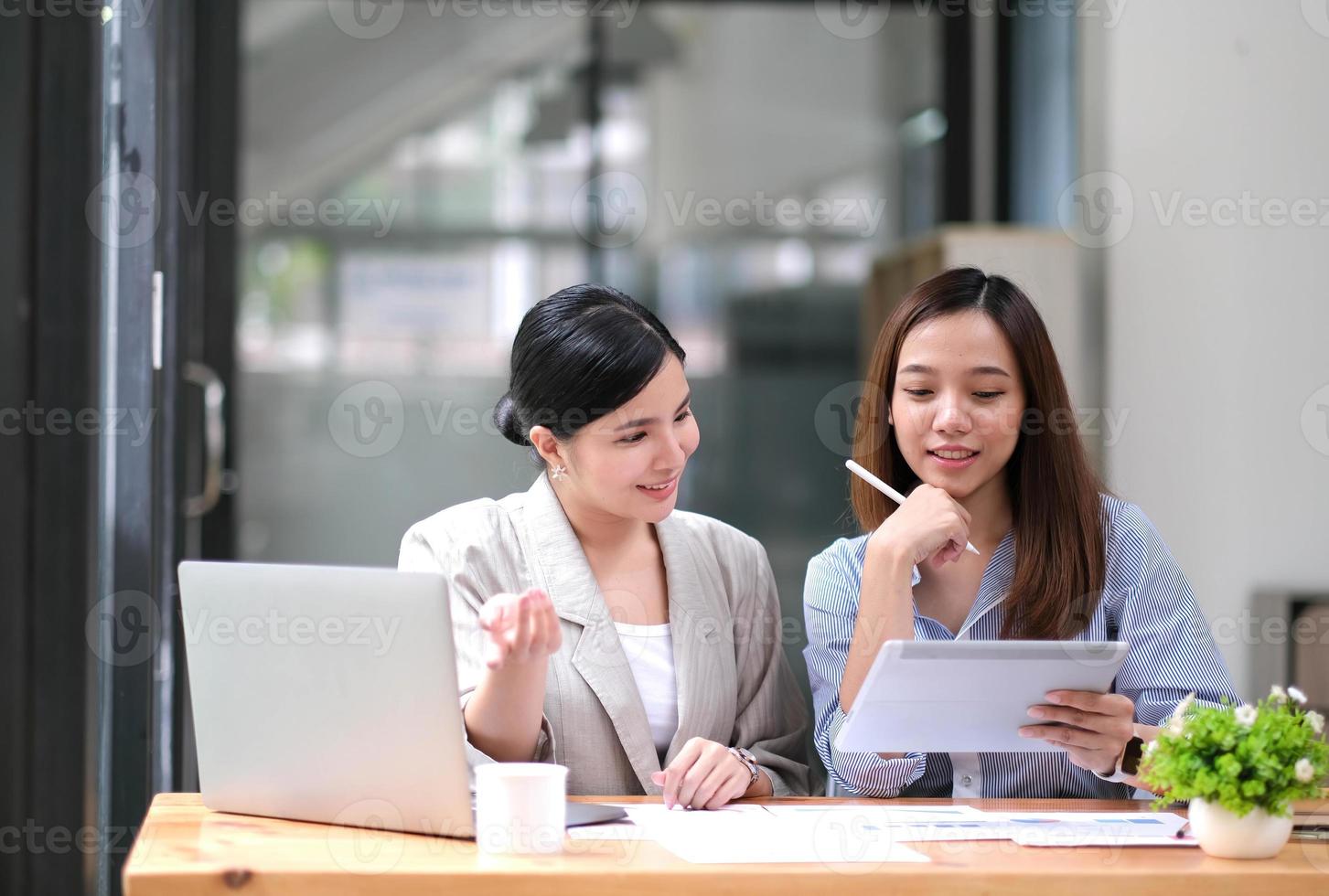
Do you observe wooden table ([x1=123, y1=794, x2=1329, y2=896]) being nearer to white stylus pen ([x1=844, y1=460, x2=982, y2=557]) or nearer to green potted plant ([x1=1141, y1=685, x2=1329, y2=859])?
green potted plant ([x1=1141, y1=685, x2=1329, y2=859])

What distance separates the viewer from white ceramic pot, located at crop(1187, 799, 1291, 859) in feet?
4.78

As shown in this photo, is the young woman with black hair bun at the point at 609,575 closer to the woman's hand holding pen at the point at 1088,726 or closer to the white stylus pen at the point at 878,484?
the white stylus pen at the point at 878,484

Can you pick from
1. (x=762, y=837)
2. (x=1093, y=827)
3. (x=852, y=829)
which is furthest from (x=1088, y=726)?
(x=762, y=837)

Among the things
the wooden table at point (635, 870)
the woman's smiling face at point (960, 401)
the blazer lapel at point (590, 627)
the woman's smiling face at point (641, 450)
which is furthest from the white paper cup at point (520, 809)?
the woman's smiling face at point (960, 401)

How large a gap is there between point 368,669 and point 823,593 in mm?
777

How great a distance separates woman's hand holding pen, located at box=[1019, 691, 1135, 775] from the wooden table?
0.58ft

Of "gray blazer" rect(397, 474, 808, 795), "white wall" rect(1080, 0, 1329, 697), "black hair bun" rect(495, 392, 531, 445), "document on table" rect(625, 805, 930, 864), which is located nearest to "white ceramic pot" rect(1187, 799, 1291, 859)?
"document on table" rect(625, 805, 930, 864)

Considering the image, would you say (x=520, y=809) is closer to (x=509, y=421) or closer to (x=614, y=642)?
(x=614, y=642)

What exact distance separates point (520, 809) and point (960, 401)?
90cm

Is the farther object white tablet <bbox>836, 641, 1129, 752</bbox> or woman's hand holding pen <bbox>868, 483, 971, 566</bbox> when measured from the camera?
woman's hand holding pen <bbox>868, 483, 971, 566</bbox>

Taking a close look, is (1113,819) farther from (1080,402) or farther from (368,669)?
(1080,402)

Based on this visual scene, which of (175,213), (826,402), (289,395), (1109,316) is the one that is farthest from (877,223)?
(175,213)

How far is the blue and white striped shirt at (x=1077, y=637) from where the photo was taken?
6.14 feet

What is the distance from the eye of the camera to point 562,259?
5.14m
